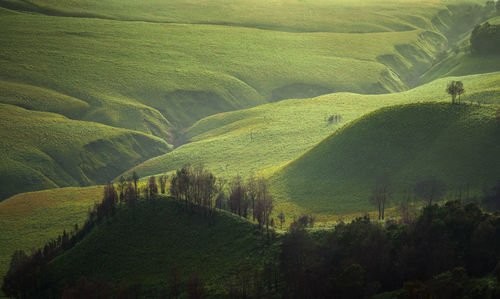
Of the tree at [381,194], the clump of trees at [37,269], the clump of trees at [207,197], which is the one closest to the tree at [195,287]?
the clump of trees at [207,197]

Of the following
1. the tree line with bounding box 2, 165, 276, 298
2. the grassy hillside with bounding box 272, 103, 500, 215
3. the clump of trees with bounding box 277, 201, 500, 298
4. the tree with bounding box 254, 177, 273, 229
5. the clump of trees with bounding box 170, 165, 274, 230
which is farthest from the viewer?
the grassy hillside with bounding box 272, 103, 500, 215

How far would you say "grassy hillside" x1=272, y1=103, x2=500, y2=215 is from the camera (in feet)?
357

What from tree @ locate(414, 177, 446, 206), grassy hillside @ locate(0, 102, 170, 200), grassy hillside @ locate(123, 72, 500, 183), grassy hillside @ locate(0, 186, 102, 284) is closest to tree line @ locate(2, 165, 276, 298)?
grassy hillside @ locate(0, 186, 102, 284)

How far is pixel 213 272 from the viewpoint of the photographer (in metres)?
76.1

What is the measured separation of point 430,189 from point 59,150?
394 feet

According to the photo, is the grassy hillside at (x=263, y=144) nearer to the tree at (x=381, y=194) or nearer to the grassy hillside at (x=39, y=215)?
the grassy hillside at (x=39, y=215)

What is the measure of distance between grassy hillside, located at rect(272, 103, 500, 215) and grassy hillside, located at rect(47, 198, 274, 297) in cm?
3405

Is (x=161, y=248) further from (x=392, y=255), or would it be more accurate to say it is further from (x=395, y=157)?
(x=395, y=157)

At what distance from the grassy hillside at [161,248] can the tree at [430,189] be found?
4069cm

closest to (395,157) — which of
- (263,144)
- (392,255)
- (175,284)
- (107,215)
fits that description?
(392,255)

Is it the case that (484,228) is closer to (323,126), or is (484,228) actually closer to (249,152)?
(249,152)

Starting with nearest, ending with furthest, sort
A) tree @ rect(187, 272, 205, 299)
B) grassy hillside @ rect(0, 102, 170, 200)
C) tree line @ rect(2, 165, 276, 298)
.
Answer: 1. tree @ rect(187, 272, 205, 299)
2. tree line @ rect(2, 165, 276, 298)
3. grassy hillside @ rect(0, 102, 170, 200)

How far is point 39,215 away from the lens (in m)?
123

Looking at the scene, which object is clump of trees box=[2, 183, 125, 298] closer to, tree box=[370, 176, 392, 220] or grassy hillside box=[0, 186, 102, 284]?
grassy hillside box=[0, 186, 102, 284]
